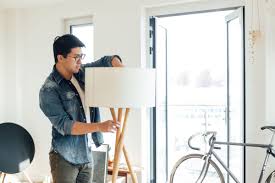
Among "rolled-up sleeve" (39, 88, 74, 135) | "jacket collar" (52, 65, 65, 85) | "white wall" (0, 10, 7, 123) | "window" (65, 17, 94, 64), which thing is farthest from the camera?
"white wall" (0, 10, 7, 123)

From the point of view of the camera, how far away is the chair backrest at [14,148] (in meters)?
3.71

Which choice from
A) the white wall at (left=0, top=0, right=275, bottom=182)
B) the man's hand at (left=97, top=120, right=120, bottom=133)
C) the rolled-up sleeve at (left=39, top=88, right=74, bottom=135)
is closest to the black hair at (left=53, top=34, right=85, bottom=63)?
the rolled-up sleeve at (left=39, top=88, right=74, bottom=135)

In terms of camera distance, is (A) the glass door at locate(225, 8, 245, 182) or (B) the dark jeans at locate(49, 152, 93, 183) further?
(A) the glass door at locate(225, 8, 245, 182)

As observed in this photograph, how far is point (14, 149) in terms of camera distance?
3.82m

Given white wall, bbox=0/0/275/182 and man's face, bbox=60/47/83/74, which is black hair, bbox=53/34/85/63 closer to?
man's face, bbox=60/47/83/74

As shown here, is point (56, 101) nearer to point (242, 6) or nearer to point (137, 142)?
point (137, 142)

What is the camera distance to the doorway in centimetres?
337

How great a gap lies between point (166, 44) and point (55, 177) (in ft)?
8.90

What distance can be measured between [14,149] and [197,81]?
281 centimetres

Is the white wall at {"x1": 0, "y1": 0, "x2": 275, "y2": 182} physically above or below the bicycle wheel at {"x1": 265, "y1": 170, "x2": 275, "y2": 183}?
above

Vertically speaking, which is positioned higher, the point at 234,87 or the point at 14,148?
the point at 234,87

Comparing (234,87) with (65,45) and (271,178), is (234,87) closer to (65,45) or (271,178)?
(271,178)

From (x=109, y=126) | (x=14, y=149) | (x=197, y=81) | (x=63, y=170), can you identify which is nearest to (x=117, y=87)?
(x=109, y=126)

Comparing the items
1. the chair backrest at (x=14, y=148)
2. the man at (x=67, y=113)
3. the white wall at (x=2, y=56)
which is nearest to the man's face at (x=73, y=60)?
the man at (x=67, y=113)
